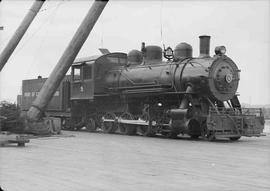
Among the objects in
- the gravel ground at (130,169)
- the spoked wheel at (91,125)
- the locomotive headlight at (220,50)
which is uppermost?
the locomotive headlight at (220,50)

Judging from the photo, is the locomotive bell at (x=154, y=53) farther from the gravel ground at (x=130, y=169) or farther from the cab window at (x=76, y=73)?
the gravel ground at (x=130, y=169)

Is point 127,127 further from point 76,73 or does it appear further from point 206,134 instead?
point 76,73

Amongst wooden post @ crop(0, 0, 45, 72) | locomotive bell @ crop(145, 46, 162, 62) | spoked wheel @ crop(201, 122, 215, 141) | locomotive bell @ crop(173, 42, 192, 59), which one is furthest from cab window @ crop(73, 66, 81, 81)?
spoked wheel @ crop(201, 122, 215, 141)

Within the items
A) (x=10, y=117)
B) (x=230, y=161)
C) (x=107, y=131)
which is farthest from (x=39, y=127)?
(x=230, y=161)

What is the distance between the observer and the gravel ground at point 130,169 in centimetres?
623

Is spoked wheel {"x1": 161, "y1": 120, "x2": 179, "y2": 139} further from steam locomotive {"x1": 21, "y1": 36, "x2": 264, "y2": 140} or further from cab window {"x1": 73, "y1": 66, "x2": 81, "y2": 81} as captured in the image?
cab window {"x1": 73, "y1": 66, "x2": 81, "y2": 81}

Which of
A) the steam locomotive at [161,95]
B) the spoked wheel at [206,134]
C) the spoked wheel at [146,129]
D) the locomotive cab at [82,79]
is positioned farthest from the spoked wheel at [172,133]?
the locomotive cab at [82,79]

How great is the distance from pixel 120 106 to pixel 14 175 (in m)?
12.1

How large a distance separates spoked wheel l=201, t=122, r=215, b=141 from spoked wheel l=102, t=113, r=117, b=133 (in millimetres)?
4473

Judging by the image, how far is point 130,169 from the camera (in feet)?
25.5

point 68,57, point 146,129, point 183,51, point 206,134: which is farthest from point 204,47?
point 68,57

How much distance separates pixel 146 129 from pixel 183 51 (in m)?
3.20

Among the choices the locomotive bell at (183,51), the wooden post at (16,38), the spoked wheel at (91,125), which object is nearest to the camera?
the wooden post at (16,38)

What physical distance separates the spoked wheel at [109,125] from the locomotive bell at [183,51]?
3783mm
